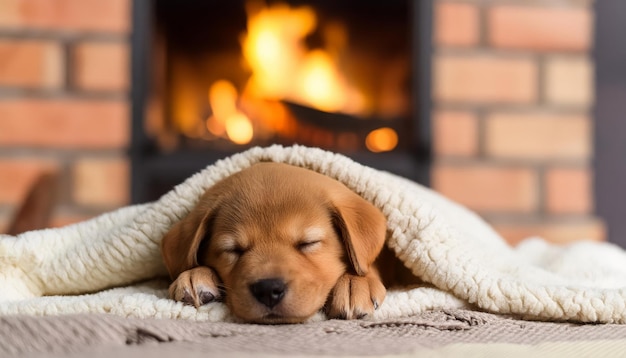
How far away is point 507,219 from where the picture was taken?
2.55 m

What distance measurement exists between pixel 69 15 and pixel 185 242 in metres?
1.41

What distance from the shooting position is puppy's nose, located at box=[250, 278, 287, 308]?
115 centimetres

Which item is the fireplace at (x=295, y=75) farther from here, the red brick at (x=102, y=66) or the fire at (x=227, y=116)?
the red brick at (x=102, y=66)

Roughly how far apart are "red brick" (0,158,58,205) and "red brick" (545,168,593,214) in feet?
5.69

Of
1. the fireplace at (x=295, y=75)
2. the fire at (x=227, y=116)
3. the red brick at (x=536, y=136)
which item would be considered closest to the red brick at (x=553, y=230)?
the red brick at (x=536, y=136)

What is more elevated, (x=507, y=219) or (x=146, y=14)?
(x=146, y=14)

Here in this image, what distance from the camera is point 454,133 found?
253 cm

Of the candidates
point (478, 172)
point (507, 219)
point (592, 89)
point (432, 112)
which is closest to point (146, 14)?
point (432, 112)

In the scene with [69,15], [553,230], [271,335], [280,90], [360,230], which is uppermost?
[69,15]

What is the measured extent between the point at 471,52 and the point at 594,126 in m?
0.68

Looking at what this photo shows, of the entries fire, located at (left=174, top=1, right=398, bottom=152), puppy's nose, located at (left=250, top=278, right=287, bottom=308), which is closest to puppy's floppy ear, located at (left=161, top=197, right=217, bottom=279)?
puppy's nose, located at (left=250, top=278, right=287, bottom=308)

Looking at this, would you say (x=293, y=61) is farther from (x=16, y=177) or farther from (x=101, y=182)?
→ (x=16, y=177)

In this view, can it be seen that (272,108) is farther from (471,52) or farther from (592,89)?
(592,89)

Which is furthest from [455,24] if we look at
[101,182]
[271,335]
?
[271,335]
